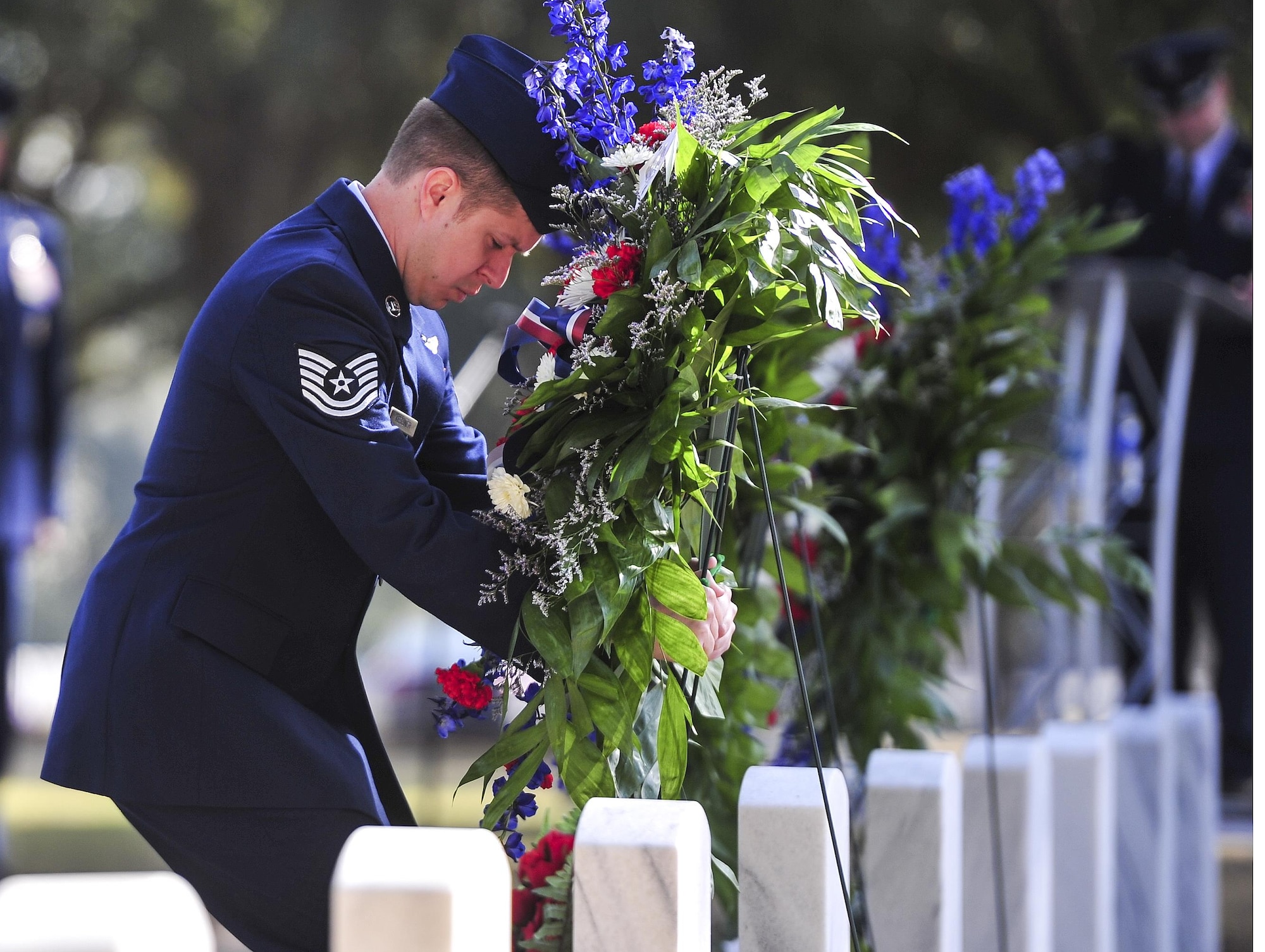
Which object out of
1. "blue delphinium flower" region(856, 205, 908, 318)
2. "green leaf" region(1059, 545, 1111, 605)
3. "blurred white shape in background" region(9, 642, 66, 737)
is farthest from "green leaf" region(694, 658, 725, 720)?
"blurred white shape in background" region(9, 642, 66, 737)

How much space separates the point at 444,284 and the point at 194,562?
0.44 metres

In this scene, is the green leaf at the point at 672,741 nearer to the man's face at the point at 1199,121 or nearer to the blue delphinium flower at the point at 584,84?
the blue delphinium flower at the point at 584,84

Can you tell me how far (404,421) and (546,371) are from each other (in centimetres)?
22

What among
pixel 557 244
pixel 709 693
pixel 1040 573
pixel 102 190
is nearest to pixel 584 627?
pixel 709 693

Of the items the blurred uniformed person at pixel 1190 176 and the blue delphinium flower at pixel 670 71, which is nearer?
the blue delphinium flower at pixel 670 71

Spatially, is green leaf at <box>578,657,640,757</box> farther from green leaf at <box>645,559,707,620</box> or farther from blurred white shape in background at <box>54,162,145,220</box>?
blurred white shape in background at <box>54,162,145,220</box>

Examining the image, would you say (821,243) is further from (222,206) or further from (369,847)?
(222,206)

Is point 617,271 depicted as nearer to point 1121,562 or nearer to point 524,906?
point 524,906

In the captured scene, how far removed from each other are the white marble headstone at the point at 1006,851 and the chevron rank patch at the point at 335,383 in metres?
1.28

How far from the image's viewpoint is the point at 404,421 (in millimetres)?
1671

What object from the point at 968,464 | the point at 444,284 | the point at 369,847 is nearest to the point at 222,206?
the point at 968,464

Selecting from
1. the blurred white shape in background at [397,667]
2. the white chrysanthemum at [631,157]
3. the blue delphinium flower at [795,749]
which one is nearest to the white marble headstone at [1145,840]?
the blue delphinium flower at [795,749]

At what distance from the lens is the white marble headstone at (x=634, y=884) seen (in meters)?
1.08

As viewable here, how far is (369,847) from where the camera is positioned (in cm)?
96
